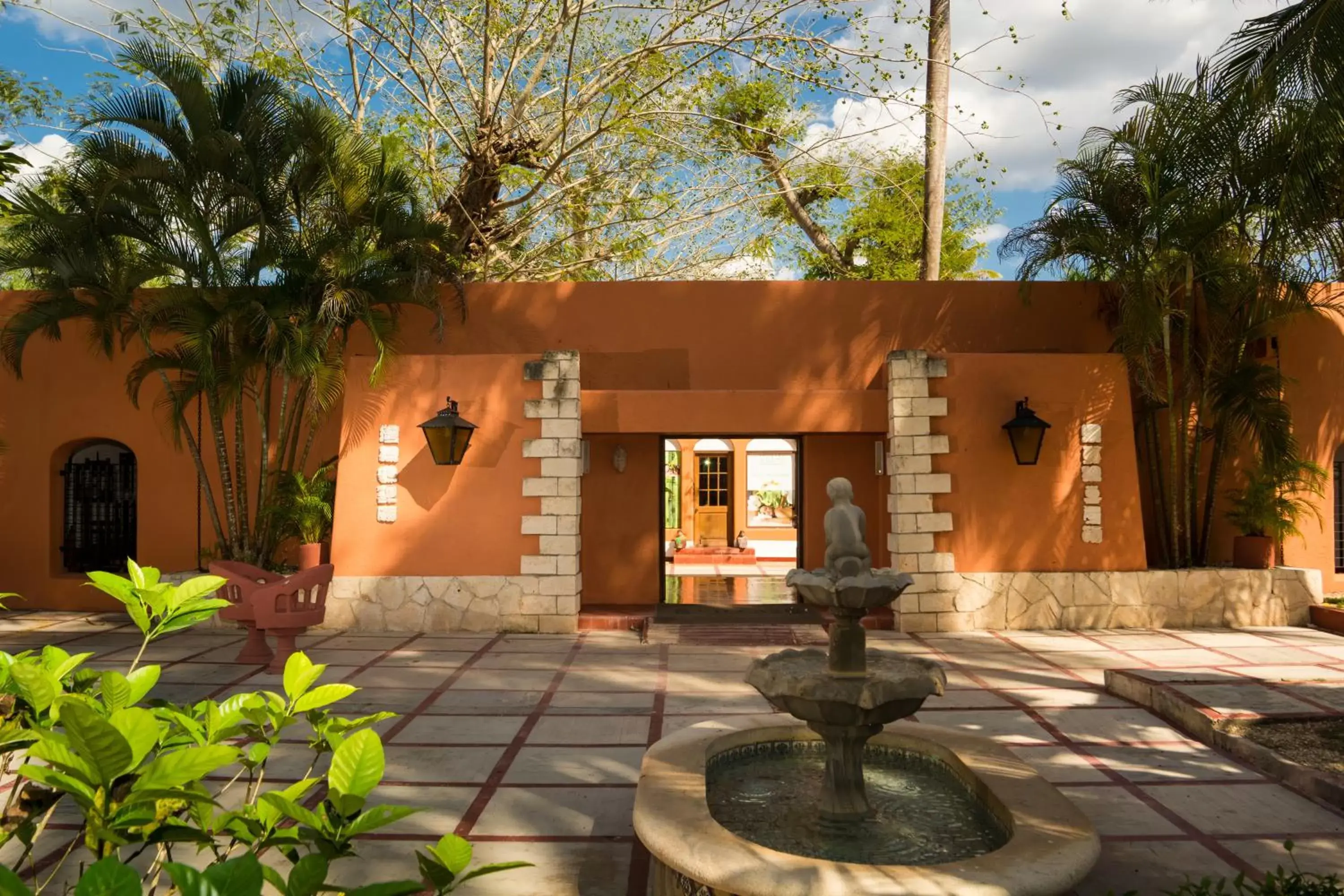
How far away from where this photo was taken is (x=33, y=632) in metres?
9.18

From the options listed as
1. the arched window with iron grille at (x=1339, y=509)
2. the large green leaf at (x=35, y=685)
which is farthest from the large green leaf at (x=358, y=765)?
the arched window with iron grille at (x=1339, y=509)

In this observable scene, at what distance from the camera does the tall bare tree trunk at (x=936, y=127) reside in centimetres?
1294

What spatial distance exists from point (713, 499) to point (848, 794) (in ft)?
51.0

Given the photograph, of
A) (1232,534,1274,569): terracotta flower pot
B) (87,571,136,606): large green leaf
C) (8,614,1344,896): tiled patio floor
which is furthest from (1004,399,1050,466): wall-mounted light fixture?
(87,571,136,606): large green leaf

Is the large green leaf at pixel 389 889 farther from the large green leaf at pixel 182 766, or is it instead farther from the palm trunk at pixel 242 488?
the palm trunk at pixel 242 488

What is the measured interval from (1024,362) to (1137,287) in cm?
127

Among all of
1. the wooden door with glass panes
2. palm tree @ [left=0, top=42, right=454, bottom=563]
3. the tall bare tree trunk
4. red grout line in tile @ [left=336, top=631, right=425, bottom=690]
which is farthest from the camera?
the wooden door with glass panes

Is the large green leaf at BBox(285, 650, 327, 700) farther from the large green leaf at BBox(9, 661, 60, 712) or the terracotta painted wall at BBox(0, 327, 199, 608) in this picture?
the terracotta painted wall at BBox(0, 327, 199, 608)

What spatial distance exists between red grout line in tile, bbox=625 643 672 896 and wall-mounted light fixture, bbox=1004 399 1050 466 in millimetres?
4090

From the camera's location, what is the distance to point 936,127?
42.3 ft

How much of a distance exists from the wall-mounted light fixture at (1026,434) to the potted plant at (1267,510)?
2.40 m

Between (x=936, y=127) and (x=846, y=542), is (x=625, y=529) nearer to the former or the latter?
(x=846, y=542)

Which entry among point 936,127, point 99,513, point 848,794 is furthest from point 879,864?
point 936,127

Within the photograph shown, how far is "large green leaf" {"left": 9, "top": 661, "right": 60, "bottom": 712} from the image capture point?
1.39m
